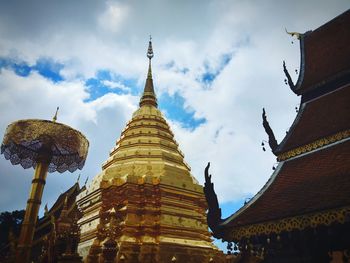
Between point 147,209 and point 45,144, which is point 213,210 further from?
point 45,144

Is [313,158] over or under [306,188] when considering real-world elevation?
over

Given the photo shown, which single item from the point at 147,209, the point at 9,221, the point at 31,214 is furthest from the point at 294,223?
the point at 9,221

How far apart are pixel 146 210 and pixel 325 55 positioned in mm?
9079

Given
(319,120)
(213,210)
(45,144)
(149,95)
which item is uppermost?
(149,95)

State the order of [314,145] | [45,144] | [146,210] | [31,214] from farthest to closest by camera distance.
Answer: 1. [146,210]
2. [45,144]
3. [31,214]
4. [314,145]

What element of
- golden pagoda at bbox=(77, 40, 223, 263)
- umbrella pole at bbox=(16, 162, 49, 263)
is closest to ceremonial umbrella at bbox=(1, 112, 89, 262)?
umbrella pole at bbox=(16, 162, 49, 263)

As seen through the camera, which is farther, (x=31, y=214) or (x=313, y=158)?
(x=31, y=214)

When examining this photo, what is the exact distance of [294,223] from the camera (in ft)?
17.4

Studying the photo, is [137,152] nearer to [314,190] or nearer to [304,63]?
[304,63]

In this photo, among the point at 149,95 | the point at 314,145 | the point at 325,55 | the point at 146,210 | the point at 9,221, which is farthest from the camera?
the point at 9,221

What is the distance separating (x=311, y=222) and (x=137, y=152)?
11.9 meters

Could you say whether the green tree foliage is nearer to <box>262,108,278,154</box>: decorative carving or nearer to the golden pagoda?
the golden pagoda

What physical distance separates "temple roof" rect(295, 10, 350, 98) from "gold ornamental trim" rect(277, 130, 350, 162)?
1703 mm

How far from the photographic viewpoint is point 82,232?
14.7 m
